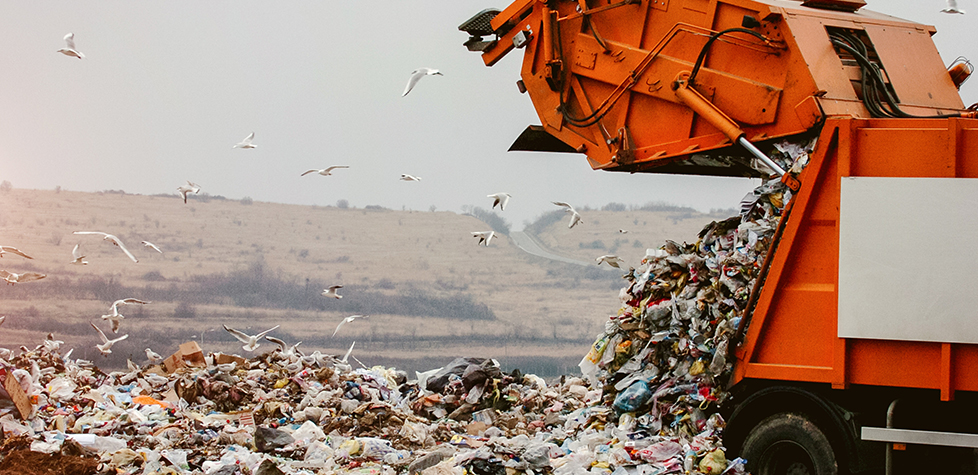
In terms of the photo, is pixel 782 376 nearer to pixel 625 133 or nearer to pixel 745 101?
pixel 745 101

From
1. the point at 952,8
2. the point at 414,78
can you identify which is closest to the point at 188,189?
the point at 414,78

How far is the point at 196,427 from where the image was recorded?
251 inches

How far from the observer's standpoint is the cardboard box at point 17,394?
6168 millimetres

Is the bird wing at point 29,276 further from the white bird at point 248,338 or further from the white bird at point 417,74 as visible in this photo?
the white bird at point 417,74

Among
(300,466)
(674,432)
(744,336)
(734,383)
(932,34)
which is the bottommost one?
(300,466)

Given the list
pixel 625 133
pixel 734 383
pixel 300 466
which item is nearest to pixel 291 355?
pixel 300 466

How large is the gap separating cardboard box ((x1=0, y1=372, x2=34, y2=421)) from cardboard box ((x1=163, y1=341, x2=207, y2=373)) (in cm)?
239

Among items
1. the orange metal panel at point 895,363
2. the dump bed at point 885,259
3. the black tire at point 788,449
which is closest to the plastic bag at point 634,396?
the black tire at point 788,449

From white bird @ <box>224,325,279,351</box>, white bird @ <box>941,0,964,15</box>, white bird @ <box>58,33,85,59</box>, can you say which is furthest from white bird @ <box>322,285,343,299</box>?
white bird @ <box>941,0,964,15</box>

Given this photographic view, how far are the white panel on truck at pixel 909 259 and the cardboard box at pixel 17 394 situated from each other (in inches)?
234

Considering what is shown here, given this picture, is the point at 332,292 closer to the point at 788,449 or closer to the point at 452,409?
the point at 452,409

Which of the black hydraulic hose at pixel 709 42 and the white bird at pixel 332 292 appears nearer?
the black hydraulic hose at pixel 709 42

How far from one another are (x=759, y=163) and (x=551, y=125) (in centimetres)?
219

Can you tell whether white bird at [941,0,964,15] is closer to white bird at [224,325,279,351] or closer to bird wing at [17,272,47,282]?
white bird at [224,325,279,351]
